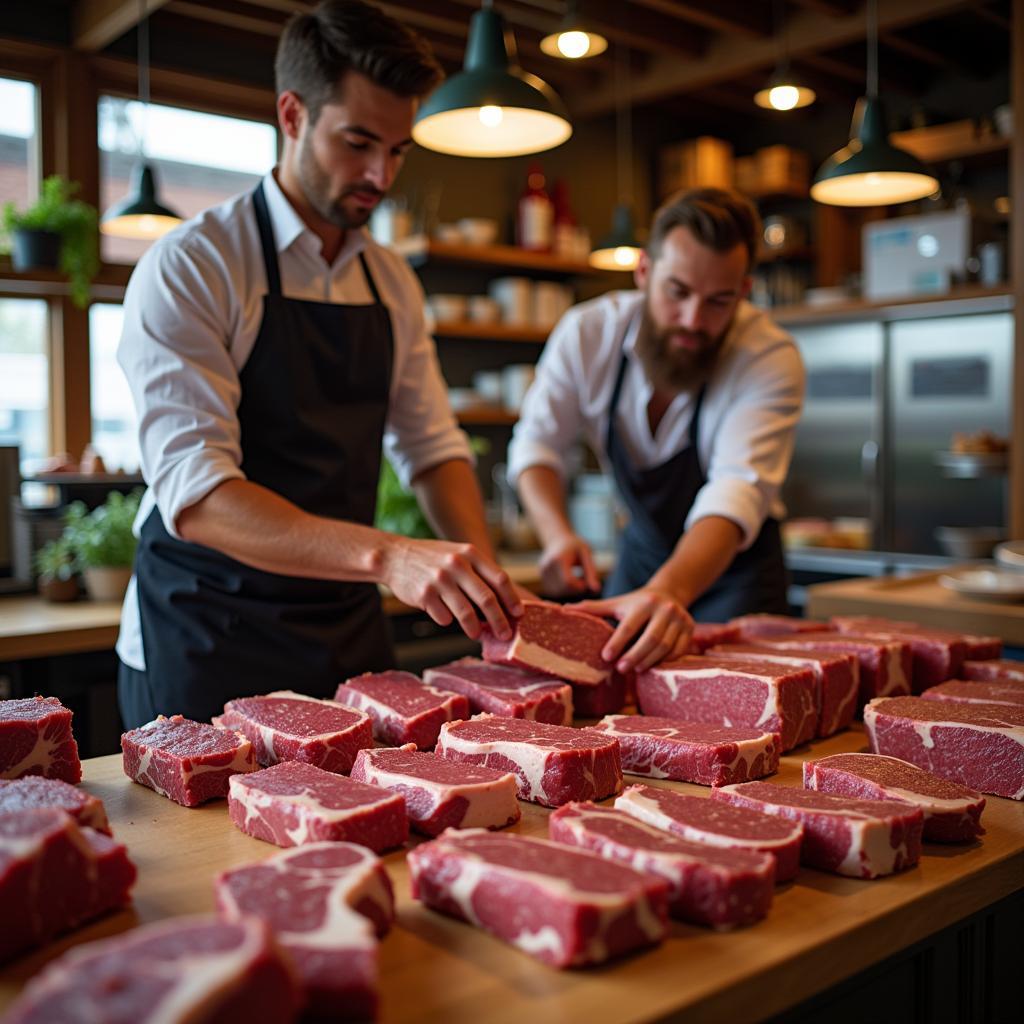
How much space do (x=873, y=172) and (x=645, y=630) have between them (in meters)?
2.11

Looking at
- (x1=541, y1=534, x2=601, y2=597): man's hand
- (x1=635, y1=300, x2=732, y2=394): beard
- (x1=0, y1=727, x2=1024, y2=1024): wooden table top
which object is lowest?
(x1=0, y1=727, x2=1024, y2=1024): wooden table top

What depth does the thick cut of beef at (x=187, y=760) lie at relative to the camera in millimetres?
1479

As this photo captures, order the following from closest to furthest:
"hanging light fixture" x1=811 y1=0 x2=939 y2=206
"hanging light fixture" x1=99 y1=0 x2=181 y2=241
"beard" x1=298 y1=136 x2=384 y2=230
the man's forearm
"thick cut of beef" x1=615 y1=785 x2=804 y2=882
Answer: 1. "thick cut of beef" x1=615 y1=785 x2=804 y2=882
2. "beard" x1=298 y1=136 x2=384 y2=230
3. the man's forearm
4. "hanging light fixture" x1=811 y1=0 x2=939 y2=206
5. "hanging light fixture" x1=99 y1=0 x2=181 y2=241

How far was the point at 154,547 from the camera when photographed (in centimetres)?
222

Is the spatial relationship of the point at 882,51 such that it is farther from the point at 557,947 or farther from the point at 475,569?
the point at 557,947

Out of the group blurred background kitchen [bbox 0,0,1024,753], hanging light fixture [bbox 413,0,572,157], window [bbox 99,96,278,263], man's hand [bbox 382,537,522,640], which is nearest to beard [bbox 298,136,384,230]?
hanging light fixture [bbox 413,0,572,157]

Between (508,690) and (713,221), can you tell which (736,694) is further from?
(713,221)

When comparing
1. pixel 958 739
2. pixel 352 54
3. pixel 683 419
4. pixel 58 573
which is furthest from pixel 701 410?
pixel 58 573

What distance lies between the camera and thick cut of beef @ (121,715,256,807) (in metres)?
1.48

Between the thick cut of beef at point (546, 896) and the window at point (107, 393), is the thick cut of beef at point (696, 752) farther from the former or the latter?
the window at point (107, 393)

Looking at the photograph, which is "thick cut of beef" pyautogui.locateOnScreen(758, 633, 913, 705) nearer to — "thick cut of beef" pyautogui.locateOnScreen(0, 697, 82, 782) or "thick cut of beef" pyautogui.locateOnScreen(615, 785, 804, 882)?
"thick cut of beef" pyautogui.locateOnScreen(615, 785, 804, 882)

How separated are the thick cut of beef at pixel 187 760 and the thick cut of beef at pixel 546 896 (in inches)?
16.5

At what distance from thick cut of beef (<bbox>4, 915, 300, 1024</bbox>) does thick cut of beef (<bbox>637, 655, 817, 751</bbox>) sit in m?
1.05

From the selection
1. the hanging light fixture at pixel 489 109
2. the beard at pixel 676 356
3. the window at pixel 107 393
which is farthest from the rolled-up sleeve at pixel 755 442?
the window at pixel 107 393
